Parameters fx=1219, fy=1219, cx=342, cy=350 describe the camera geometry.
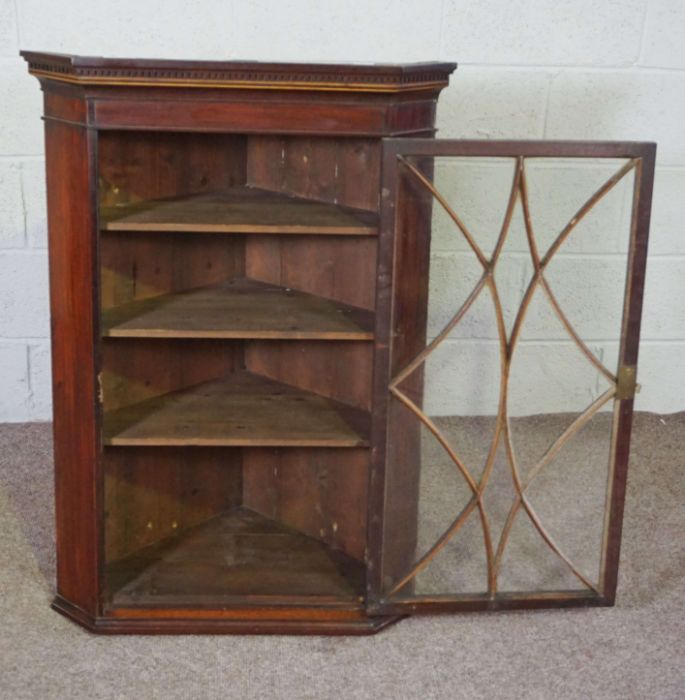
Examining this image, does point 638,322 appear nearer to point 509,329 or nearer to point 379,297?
point 509,329

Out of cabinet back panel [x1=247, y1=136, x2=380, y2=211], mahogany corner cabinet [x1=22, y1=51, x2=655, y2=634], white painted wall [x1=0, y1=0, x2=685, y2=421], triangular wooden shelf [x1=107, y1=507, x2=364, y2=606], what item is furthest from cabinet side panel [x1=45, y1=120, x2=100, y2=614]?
white painted wall [x1=0, y1=0, x2=685, y2=421]

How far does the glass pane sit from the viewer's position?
2219 millimetres

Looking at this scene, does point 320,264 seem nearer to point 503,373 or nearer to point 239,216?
point 239,216

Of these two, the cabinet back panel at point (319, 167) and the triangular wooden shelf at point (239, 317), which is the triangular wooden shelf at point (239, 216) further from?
the triangular wooden shelf at point (239, 317)

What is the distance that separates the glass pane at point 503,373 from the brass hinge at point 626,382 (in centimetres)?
1

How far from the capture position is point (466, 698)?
2.18 meters

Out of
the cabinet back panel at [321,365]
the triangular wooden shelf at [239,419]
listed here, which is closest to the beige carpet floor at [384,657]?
the triangular wooden shelf at [239,419]

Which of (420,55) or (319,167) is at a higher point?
(420,55)

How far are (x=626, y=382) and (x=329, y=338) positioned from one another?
1.88ft

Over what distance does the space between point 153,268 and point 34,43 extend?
1.11 m

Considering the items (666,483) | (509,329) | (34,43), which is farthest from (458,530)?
(34,43)

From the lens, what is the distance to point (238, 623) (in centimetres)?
238

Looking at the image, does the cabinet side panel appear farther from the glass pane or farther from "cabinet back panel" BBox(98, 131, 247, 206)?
the glass pane

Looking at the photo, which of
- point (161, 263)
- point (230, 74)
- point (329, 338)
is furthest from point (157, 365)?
point (230, 74)
